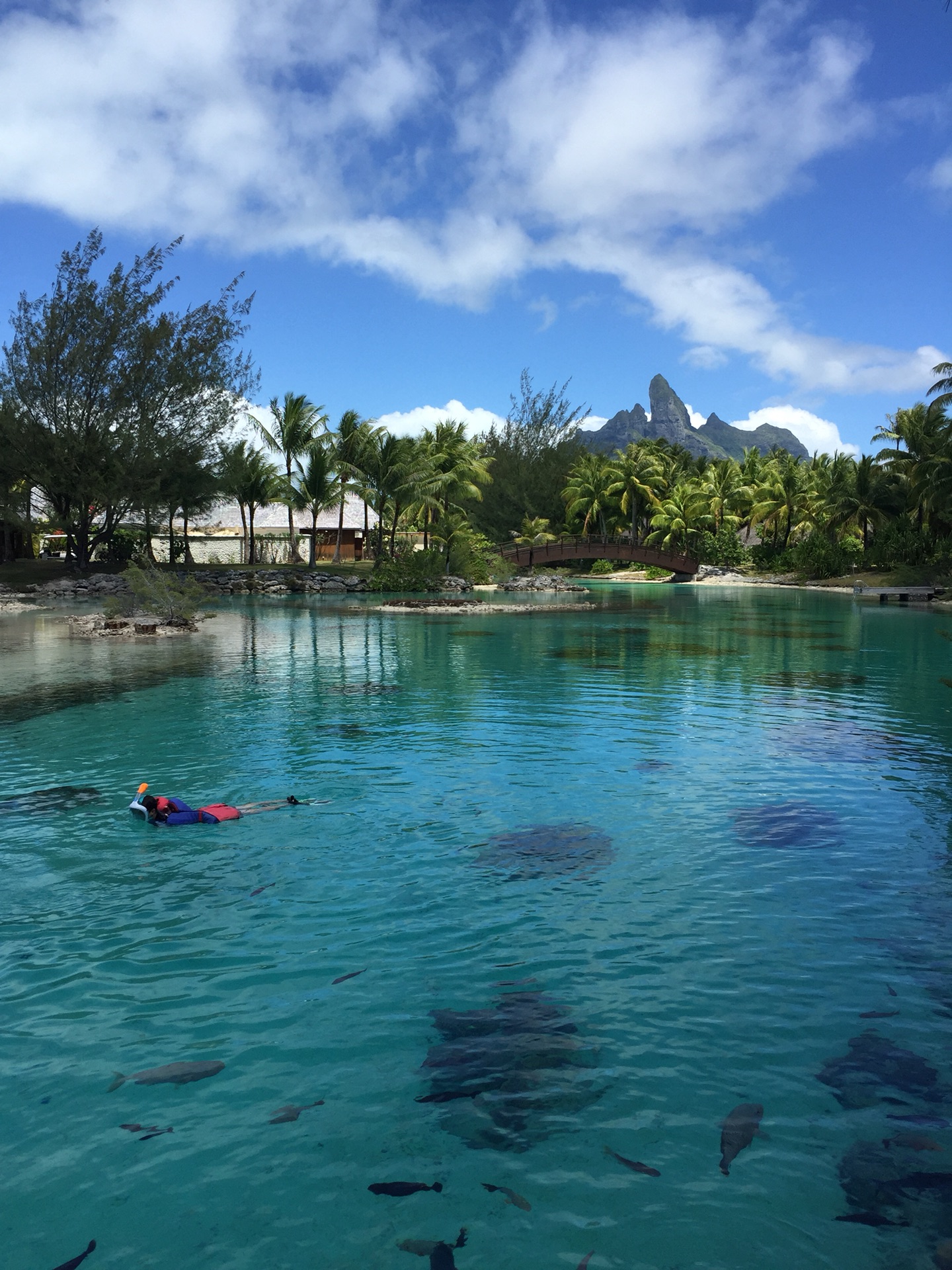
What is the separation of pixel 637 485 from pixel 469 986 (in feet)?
260

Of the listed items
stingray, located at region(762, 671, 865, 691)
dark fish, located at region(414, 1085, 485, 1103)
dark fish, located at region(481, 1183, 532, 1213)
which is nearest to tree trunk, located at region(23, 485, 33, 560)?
stingray, located at region(762, 671, 865, 691)

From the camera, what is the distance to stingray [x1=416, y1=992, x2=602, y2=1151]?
4465 mm

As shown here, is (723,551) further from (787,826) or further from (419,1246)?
(419,1246)

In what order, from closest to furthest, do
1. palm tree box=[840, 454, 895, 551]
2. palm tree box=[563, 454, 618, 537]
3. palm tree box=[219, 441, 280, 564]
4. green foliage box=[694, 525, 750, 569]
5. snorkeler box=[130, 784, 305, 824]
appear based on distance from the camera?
snorkeler box=[130, 784, 305, 824] → palm tree box=[219, 441, 280, 564] → palm tree box=[840, 454, 895, 551] → green foliage box=[694, 525, 750, 569] → palm tree box=[563, 454, 618, 537]

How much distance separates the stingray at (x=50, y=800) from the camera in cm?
969

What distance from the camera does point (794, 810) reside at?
9.88 m

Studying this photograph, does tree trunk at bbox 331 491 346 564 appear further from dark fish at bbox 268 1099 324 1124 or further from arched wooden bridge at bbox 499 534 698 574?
dark fish at bbox 268 1099 324 1124

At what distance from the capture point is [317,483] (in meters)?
59.0

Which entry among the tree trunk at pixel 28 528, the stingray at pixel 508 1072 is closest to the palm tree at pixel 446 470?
the tree trunk at pixel 28 528

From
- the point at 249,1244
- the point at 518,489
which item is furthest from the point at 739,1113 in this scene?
the point at 518,489

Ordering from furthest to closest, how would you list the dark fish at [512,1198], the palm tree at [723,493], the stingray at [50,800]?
the palm tree at [723,493] < the stingray at [50,800] < the dark fish at [512,1198]

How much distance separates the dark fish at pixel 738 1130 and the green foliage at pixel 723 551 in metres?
77.1

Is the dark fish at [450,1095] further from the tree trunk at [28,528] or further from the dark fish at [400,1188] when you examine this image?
the tree trunk at [28,528]

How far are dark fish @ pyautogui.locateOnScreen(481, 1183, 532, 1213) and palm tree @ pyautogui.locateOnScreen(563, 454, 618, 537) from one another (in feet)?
262
